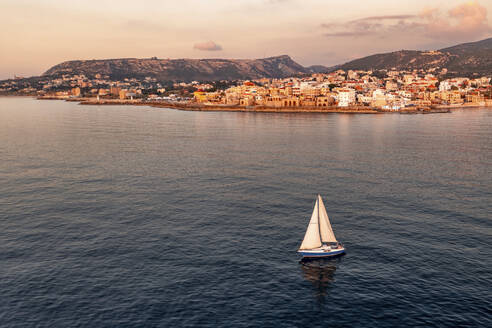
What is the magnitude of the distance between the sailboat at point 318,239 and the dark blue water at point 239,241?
1.63m

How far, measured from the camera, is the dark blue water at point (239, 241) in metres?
31.7

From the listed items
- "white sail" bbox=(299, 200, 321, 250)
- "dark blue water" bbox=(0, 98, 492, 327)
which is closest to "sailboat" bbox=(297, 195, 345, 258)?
"white sail" bbox=(299, 200, 321, 250)

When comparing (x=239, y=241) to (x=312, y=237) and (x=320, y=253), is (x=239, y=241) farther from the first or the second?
(x=320, y=253)

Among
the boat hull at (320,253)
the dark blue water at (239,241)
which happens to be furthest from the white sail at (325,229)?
the dark blue water at (239,241)

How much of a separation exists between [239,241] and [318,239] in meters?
9.31

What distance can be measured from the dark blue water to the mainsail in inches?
89.2

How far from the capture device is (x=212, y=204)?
189 feet

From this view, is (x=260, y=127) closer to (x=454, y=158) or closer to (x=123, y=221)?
(x=454, y=158)

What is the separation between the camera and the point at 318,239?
40969 mm

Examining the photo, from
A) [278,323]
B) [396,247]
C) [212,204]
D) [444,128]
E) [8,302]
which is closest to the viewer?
[278,323]

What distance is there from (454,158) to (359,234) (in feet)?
191

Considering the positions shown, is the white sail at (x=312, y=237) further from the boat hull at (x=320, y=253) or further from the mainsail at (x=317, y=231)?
the boat hull at (x=320, y=253)

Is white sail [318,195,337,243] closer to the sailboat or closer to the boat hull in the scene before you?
the sailboat

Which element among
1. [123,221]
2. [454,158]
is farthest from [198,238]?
[454,158]
